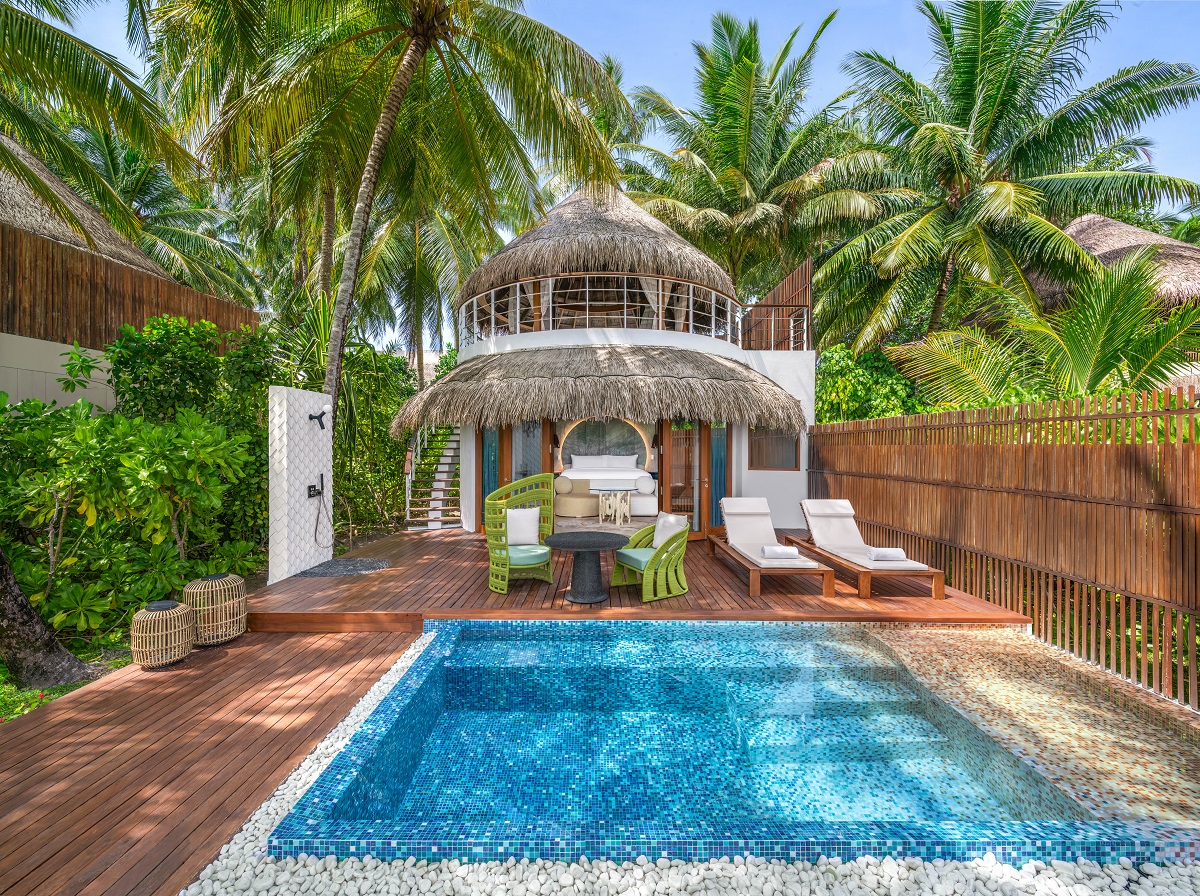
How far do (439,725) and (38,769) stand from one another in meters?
2.10

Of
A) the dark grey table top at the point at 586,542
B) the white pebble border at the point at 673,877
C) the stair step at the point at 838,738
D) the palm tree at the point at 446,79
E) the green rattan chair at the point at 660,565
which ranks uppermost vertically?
the palm tree at the point at 446,79

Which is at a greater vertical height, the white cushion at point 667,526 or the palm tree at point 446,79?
the palm tree at point 446,79

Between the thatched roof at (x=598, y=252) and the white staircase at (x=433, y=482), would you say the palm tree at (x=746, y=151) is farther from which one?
the white staircase at (x=433, y=482)

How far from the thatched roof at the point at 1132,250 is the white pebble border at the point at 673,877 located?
13241 mm

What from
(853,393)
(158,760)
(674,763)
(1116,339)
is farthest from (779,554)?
(853,393)

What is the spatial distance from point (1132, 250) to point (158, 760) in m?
17.7

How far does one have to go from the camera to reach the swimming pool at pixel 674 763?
2455mm

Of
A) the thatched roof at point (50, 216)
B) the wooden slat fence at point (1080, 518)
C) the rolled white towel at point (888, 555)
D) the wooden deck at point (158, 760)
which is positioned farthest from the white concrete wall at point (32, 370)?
the wooden slat fence at point (1080, 518)

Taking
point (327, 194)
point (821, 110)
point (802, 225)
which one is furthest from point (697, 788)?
point (821, 110)

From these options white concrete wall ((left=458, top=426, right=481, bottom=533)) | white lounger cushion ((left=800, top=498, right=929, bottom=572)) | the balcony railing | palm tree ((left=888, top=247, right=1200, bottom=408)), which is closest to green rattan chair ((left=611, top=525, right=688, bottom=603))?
white lounger cushion ((left=800, top=498, right=929, bottom=572))

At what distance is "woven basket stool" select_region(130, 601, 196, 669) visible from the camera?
13.7 ft

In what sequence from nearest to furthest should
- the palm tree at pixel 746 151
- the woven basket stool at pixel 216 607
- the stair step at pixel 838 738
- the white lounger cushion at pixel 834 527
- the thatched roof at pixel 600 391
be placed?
the stair step at pixel 838 738, the woven basket stool at pixel 216 607, the white lounger cushion at pixel 834 527, the thatched roof at pixel 600 391, the palm tree at pixel 746 151

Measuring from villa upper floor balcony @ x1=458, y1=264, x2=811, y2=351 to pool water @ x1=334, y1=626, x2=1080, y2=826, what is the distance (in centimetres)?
596

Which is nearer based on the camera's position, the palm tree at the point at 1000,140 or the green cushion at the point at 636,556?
the green cushion at the point at 636,556
